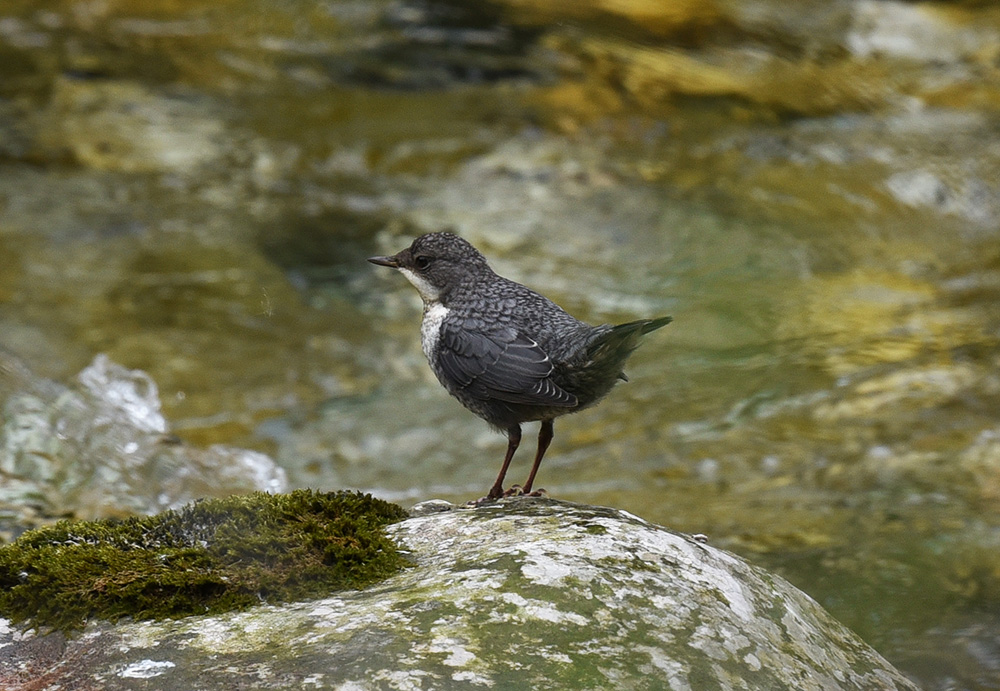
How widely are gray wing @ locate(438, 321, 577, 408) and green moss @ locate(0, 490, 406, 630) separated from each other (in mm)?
987

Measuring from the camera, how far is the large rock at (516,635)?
260cm

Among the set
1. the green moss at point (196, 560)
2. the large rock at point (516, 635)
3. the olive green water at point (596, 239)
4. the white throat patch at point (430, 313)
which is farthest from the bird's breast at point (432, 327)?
the olive green water at point (596, 239)

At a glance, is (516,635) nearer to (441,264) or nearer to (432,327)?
(432,327)

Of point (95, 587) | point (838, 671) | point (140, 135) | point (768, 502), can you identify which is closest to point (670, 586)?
point (838, 671)

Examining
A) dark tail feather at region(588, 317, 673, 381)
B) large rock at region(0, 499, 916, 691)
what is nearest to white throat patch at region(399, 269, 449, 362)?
dark tail feather at region(588, 317, 673, 381)

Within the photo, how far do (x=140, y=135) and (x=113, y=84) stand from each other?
963 millimetres

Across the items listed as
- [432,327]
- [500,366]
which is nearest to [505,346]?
[500,366]

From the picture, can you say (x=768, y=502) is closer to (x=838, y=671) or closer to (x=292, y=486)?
(x=292, y=486)

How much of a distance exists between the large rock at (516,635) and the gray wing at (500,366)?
0.96 m

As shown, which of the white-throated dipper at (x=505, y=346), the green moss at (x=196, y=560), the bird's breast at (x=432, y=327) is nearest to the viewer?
the green moss at (x=196, y=560)

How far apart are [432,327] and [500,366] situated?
571 millimetres

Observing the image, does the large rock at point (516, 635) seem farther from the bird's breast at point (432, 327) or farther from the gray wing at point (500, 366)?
the bird's breast at point (432, 327)

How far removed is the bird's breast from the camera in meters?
4.82

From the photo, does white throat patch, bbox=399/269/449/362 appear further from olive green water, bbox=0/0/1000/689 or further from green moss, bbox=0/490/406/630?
olive green water, bbox=0/0/1000/689
